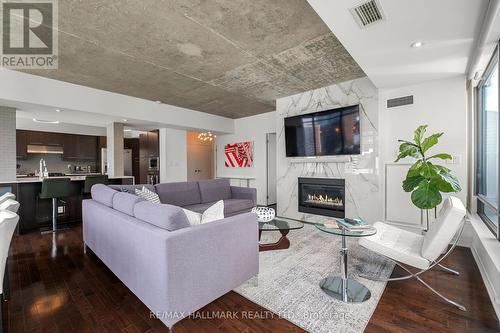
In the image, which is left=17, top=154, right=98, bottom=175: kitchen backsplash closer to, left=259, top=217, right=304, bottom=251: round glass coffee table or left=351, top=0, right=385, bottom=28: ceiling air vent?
left=259, top=217, right=304, bottom=251: round glass coffee table

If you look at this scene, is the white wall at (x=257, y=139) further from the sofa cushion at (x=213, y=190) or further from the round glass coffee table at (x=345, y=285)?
the round glass coffee table at (x=345, y=285)

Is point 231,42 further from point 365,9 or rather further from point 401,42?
point 401,42

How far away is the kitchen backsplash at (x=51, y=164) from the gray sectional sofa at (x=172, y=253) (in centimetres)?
649

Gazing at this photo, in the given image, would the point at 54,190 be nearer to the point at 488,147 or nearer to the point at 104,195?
the point at 104,195

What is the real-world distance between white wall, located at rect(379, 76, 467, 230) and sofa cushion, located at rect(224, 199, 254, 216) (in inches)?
99.1

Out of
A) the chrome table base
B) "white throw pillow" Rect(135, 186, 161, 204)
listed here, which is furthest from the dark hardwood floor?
"white throw pillow" Rect(135, 186, 161, 204)

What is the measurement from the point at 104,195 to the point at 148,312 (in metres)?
1.49

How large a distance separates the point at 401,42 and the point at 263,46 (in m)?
1.55

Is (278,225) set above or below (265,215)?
below

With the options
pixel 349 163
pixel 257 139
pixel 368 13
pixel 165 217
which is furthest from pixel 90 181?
pixel 368 13

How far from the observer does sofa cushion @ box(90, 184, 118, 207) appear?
2513 millimetres

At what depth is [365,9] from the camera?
1896mm

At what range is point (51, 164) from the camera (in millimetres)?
7066

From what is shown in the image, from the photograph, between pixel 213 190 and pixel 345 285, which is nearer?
pixel 345 285
